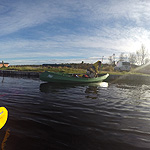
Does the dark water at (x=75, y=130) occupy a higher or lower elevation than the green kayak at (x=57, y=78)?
lower

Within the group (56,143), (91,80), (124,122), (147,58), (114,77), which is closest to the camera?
(56,143)

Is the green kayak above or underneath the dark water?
above

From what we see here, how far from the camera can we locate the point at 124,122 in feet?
20.6

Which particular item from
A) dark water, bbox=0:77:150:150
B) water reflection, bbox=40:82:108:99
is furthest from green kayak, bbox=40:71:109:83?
dark water, bbox=0:77:150:150

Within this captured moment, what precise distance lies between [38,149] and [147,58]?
72279 mm

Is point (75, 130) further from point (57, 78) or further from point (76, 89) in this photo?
point (57, 78)

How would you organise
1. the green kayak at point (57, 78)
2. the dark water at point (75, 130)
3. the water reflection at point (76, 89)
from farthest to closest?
the green kayak at point (57, 78) < the water reflection at point (76, 89) < the dark water at point (75, 130)

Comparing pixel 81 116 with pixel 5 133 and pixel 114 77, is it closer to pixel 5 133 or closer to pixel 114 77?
pixel 5 133

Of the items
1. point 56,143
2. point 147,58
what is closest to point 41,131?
point 56,143

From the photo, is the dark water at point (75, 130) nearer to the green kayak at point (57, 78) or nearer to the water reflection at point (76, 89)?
the water reflection at point (76, 89)

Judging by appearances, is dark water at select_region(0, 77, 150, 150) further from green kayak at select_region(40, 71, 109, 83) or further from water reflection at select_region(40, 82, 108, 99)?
green kayak at select_region(40, 71, 109, 83)

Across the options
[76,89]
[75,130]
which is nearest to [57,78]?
[76,89]

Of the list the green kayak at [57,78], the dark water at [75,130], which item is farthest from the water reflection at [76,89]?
the dark water at [75,130]

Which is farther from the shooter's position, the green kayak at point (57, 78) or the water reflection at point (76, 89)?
the green kayak at point (57, 78)
